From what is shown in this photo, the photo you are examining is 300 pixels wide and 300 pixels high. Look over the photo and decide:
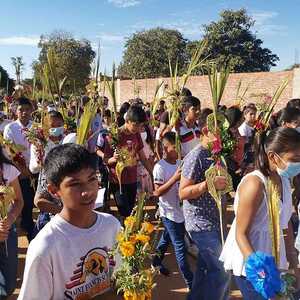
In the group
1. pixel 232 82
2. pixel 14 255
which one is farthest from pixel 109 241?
pixel 232 82

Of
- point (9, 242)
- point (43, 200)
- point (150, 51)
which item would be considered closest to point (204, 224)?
point (43, 200)

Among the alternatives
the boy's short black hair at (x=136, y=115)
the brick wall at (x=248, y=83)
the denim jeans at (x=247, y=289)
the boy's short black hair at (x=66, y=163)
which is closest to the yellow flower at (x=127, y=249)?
the boy's short black hair at (x=66, y=163)

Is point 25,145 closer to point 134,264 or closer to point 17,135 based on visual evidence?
point 17,135

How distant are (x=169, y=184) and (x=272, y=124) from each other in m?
2.72

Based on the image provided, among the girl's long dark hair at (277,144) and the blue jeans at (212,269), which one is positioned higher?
the girl's long dark hair at (277,144)

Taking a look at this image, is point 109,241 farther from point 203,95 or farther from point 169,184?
point 203,95

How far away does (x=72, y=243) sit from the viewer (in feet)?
5.78

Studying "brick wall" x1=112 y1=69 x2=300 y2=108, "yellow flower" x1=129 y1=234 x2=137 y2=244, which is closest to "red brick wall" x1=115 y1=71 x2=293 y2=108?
"brick wall" x1=112 y1=69 x2=300 y2=108

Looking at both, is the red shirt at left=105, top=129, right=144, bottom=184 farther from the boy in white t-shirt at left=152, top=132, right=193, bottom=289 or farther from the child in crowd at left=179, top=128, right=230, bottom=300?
the child in crowd at left=179, top=128, right=230, bottom=300

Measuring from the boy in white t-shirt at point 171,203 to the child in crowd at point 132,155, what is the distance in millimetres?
725

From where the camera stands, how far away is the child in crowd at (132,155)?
16.5ft

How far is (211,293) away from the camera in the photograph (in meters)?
3.17

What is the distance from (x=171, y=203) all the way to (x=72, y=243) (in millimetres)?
2388

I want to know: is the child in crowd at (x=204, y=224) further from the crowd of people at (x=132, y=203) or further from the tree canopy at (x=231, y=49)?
the tree canopy at (x=231, y=49)
